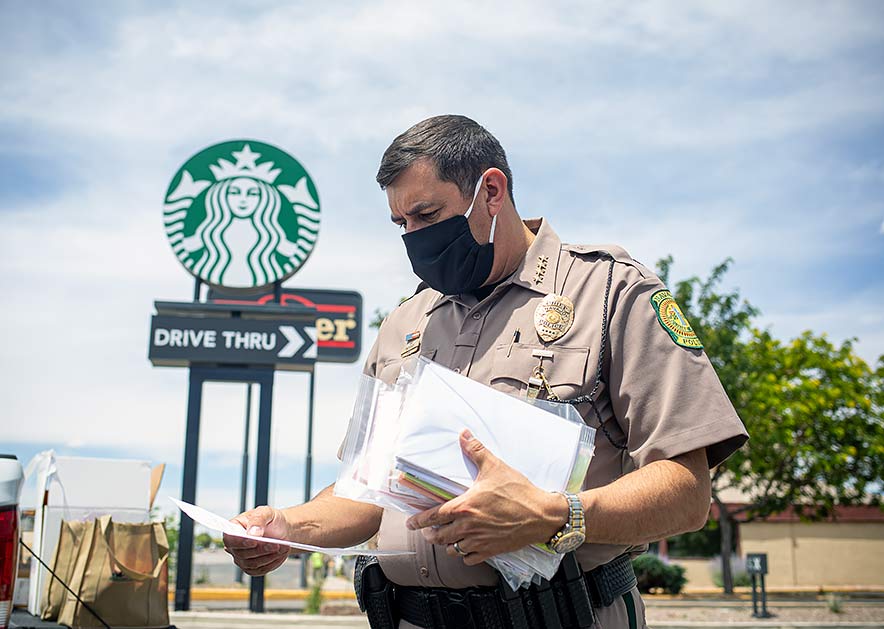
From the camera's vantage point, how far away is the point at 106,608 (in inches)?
169

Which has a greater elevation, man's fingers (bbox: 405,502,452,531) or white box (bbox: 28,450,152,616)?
man's fingers (bbox: 405,502,452,531)

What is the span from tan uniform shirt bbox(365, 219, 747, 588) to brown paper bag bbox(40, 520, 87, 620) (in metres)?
3.02

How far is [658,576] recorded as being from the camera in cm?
1792

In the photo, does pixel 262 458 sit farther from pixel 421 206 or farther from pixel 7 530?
pixel 421 206

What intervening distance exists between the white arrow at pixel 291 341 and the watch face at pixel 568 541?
1003 cm

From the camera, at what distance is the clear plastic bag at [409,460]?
5.22ft

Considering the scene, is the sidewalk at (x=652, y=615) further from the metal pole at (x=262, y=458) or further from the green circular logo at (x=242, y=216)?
the green circular logo at (x=242, y=216)

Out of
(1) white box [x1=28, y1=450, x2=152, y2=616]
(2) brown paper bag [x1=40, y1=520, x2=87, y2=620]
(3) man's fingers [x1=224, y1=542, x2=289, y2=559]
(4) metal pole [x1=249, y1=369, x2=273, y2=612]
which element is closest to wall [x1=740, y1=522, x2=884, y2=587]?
(4) metal pole [x1=249, y1=369, x2=273, y2=612]

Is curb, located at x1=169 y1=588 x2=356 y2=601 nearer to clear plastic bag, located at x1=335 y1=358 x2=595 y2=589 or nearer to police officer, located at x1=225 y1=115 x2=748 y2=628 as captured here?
police officer, located at x1=225 y1=115 x2=748 y2=628

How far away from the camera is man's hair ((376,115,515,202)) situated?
2.18m

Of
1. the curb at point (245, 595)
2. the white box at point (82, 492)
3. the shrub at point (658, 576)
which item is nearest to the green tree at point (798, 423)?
the shrub at point (658, 576)

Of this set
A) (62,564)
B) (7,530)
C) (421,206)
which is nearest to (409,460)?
(421,206)

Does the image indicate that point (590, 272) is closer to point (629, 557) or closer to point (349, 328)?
point (629, 557)

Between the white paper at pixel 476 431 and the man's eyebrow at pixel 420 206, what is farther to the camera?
the man's eyebrow at pixel 420 206
